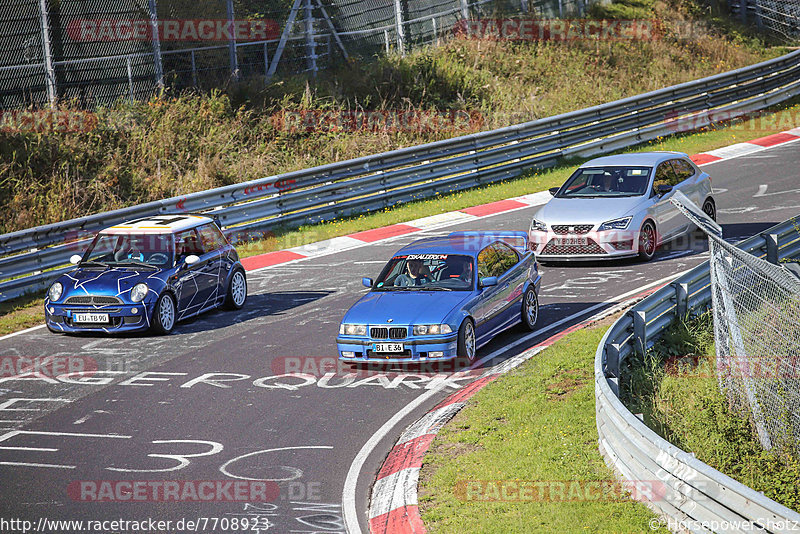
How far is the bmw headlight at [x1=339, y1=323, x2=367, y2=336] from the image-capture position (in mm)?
11820

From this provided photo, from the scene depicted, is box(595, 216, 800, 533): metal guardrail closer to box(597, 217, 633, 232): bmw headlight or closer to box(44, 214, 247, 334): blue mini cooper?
box(597, 217, 633, 232): bmw headlight

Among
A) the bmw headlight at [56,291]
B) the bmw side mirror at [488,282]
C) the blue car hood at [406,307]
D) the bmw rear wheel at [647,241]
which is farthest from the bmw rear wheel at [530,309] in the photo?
the bmw headlight at [56,291]

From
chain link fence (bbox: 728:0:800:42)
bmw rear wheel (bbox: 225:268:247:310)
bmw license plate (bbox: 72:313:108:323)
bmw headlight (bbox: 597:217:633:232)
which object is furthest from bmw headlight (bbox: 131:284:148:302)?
chain link fence (bbox: 728:0:800:42)

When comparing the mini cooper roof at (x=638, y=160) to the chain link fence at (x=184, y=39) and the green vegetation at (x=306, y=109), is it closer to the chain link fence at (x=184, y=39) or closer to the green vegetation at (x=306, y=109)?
the green vegetation at (x=306, y=109)

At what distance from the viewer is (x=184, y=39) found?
25.6 m

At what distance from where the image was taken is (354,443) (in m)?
9.65

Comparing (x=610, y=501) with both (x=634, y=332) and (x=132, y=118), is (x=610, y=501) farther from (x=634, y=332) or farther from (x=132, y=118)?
(x=132, y=118)

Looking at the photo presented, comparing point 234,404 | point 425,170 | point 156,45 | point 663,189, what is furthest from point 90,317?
point 156,45

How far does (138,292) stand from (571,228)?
7.39m

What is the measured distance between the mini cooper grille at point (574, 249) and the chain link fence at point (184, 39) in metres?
12.5

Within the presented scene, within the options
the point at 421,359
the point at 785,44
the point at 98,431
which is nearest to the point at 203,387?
the point at 98,431

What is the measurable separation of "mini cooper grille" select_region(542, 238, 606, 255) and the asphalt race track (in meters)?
0.38

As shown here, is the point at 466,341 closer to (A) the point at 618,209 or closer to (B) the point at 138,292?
(B) the point at 138,292

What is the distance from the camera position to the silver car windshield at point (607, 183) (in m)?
17.2
